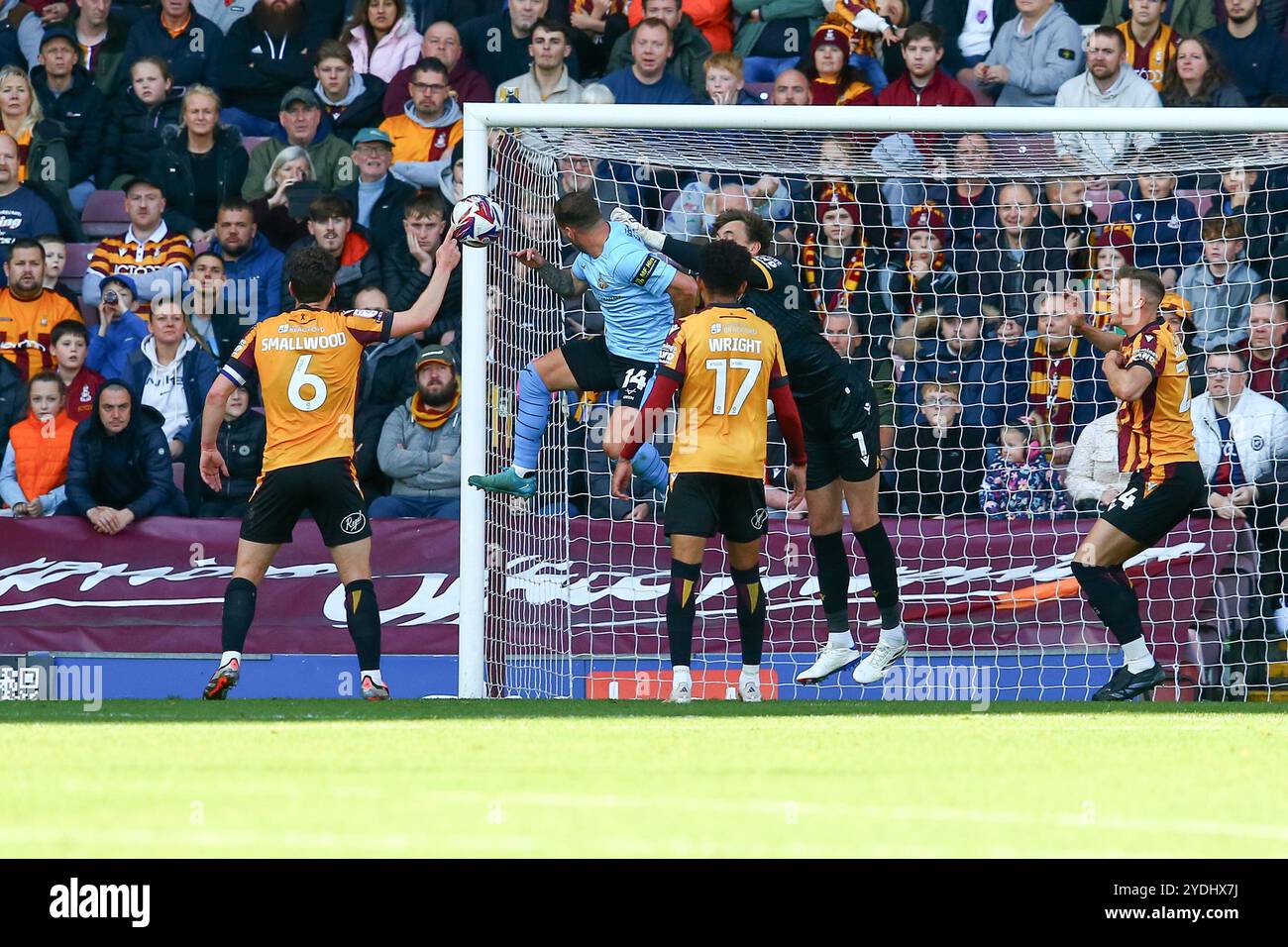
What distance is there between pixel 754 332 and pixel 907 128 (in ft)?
6.24

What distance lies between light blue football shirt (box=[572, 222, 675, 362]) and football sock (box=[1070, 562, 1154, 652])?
8.37 ft

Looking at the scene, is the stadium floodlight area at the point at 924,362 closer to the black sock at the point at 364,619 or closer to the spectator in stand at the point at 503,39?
the black sock at the point at 364,619

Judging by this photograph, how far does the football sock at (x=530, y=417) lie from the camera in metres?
10.5

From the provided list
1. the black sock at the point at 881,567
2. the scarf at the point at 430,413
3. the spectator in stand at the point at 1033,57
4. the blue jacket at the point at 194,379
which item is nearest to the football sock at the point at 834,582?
the black sock at the point at 881,567

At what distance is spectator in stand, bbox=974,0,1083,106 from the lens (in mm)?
13945

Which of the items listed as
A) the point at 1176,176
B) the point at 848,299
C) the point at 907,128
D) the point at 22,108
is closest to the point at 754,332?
the point at 907,128

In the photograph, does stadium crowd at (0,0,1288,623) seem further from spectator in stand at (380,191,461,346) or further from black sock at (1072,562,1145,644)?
black sock at (1072,562,1145,644)

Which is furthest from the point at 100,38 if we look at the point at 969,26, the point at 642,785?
the point at 642,785

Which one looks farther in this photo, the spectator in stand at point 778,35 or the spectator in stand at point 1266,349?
the spectator in stand at point 778,35

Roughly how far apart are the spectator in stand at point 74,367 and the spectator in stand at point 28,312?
14.4 inches

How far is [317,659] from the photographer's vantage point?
1175 cm

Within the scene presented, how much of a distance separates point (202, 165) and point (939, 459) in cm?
609

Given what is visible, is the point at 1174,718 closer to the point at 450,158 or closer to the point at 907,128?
the point at 907,128

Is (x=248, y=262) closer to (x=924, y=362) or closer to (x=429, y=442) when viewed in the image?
(x=429, y=442)
